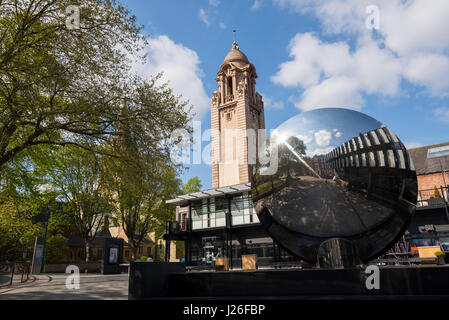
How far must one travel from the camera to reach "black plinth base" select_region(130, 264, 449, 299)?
4039mm

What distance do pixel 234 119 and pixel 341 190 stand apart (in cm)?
4399

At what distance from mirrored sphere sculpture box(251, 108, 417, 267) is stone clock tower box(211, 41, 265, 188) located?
36.1 meters

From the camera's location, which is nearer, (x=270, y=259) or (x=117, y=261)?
(x=117, y=261)

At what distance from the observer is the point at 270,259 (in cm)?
2575

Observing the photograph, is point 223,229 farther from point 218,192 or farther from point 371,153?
point 371,153

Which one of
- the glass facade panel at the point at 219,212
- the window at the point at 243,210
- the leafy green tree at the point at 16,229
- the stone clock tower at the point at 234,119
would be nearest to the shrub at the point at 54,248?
the leafy green tree at the point at 16,229

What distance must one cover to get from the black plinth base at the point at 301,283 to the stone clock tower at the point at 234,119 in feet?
122

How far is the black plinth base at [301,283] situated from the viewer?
4039 mm

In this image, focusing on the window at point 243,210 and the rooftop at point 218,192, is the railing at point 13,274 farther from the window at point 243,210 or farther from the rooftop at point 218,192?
the window at point 243,210

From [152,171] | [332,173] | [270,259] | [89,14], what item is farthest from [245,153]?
[332,173]

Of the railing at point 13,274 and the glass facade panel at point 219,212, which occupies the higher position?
the glass facade panel at point 219,212
